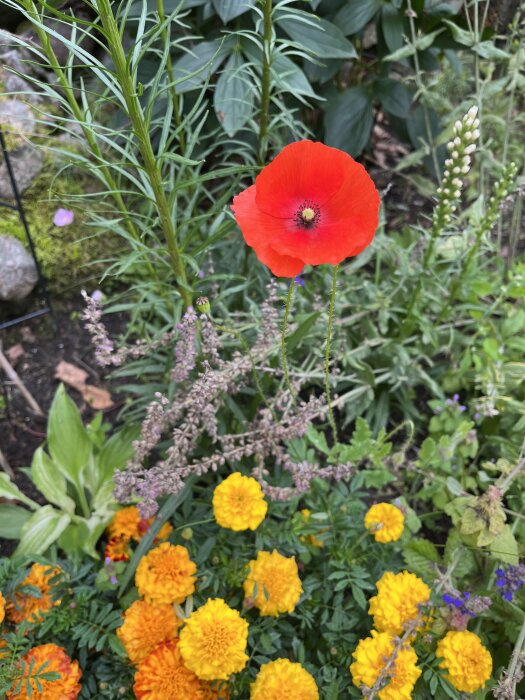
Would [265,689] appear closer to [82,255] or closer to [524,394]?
[524,394]

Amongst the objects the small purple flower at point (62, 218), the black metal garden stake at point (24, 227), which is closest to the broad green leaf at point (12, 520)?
the black metal garden stake at point (24, 227)

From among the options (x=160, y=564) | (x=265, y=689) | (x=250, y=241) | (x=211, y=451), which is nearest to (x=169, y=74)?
(x=250, y=241)

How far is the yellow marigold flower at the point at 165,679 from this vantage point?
1.14 meters

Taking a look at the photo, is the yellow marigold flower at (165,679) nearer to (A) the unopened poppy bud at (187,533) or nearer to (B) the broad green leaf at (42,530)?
(A) the unopened poppy bud at (187,533)

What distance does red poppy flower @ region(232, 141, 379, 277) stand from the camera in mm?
963

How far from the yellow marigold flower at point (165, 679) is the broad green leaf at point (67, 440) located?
25.8 inches

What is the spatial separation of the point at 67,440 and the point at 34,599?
475mm

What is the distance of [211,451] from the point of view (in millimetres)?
1599

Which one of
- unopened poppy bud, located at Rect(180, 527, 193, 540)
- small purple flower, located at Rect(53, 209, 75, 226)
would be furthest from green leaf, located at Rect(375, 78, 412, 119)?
unopened poppy bud, located at Rect(180, 527, 193, 540)

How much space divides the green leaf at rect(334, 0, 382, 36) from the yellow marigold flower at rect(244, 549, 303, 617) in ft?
5.69

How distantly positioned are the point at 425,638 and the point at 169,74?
4.30 ft

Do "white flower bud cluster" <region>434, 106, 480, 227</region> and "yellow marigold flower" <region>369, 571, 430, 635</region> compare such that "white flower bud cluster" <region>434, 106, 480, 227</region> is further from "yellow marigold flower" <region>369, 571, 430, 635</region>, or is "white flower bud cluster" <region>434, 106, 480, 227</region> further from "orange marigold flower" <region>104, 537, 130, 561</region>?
"orange marigold flower" <region>104, 537, 130, 561</region>

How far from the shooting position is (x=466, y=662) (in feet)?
3.72

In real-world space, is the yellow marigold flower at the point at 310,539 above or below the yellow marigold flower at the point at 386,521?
below
